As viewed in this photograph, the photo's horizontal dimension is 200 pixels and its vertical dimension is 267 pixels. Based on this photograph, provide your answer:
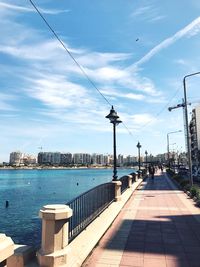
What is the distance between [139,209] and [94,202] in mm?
3509

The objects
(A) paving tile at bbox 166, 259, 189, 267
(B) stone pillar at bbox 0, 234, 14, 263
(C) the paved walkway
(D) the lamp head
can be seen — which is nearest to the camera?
(B) stone pillar at bbox 0, 234, 14, 263

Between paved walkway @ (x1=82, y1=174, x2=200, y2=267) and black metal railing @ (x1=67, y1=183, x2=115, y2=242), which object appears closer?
paved walkway @ (x1=82, y1=174, x2=200, y2=267)

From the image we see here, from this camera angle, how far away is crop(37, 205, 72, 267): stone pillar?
18.7 feet

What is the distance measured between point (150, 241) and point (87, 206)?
2.61 m

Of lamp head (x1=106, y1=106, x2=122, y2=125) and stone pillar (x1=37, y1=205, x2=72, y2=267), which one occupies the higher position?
lamp head (x1=106, y1=106, x2=122, y2=125)

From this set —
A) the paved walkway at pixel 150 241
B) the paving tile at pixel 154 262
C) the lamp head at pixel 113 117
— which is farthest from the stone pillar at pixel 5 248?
the lamp head at pixel 113 117

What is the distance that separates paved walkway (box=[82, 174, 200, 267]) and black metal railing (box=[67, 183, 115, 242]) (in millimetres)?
764

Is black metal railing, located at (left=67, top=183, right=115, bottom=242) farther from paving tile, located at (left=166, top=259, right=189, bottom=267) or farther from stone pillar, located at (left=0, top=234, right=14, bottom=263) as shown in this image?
stone pillar, located at (left=0, top=234, right=14, bottom=263)

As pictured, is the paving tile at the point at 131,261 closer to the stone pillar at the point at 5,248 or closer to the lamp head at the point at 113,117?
the stone pillar at the point at 5,248

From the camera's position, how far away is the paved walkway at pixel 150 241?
6.74 meters

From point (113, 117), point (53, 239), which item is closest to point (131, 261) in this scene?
point (53, 239)

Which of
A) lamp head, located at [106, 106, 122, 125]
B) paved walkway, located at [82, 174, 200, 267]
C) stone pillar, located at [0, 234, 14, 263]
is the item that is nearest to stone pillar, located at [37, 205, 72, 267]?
paved walkway, located at [82, 174, 200, 267]

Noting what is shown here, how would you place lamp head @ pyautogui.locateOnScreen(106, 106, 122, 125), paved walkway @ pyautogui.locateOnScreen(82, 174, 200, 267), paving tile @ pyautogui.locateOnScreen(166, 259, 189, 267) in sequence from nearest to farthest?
1. paving tile @ pyautogui.locateOnScreen(166, 259, 189, 267)
2. paved walkway @ pyautogui.locateOnScreen(82, 174, 200, 267)
3. lamp head @ pyautogui.locateOnScreen(106, 106, 122, 125)

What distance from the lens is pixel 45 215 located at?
5770mm
